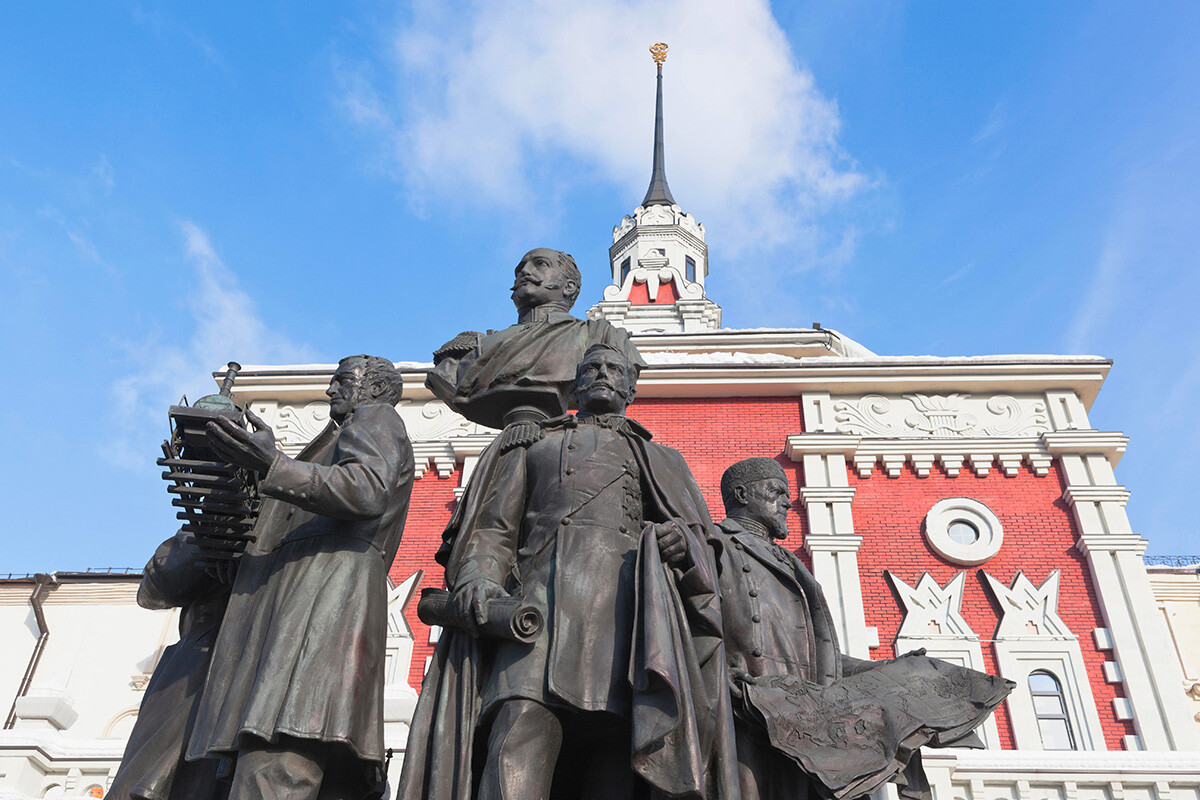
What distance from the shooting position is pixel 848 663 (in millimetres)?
4742

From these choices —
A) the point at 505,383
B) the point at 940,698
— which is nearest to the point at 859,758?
the point at 940,698

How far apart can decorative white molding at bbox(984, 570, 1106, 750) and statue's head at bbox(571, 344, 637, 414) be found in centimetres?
1363

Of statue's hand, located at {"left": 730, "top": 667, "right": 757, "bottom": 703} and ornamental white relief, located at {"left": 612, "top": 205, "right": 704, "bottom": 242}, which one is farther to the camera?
ornamental white relief, located at {"left": 612, "top": 205, "right": 704, "bottom": 242}

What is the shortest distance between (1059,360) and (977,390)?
146cm

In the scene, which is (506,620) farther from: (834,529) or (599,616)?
(834,529)

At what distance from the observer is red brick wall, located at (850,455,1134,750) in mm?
17516

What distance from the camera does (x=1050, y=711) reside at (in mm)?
16531

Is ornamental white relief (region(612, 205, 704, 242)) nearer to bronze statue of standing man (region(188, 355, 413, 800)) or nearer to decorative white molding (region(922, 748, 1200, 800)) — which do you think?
decorative white molding (region(922, 748, 1200, 800))

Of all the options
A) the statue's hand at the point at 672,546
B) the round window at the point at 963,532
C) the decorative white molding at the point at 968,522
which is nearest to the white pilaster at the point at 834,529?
the decorative white molding at the point at 968,522

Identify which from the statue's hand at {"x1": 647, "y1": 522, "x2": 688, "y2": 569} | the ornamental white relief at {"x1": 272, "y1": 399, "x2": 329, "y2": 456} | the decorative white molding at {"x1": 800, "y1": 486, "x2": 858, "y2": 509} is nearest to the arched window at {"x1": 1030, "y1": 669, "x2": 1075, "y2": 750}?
the decorative white molding at {"x1": 800, "y1": 486, "x2": 858, "y2": 509}

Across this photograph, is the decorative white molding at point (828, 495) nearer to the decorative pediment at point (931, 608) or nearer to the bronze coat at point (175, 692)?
A: the decorative pediment at point (931, 608)

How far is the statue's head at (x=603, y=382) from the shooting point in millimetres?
4504

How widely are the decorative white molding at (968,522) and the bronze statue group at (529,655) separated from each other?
14334mm

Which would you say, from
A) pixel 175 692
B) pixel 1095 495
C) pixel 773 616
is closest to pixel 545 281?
pixel 773 616
